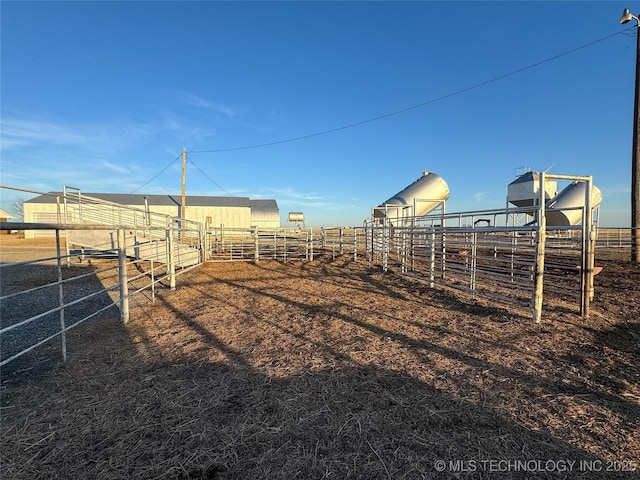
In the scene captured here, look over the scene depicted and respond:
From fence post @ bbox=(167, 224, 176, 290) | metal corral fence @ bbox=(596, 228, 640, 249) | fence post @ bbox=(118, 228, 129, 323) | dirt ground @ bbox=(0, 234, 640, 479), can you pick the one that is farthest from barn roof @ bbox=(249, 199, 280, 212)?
dirt ground @ bbox=(0, 234, 640, 479)

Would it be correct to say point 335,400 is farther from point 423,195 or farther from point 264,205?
point 264,205

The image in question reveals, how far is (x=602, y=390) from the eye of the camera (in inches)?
109

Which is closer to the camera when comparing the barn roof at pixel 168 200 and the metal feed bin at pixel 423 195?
the metal feed bin at pixel 423 195

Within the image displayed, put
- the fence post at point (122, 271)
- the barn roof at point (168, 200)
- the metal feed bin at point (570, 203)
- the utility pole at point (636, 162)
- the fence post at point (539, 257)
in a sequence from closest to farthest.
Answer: the fence post at point (539, 257)
the fence post at point (122, 271)
the utility pole at point (636, 162)
the metal feed bin at point (570, 203)
the barn roof at point (168, 200)

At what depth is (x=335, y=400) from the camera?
104 inches

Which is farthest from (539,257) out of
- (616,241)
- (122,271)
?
(616,241)

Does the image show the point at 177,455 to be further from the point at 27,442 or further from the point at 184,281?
the point at 184,281

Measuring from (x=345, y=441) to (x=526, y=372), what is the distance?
83.1 inches

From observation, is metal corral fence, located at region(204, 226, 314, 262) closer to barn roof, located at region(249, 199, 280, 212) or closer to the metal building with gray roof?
the metal building with gray roof

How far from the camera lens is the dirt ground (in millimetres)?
1969

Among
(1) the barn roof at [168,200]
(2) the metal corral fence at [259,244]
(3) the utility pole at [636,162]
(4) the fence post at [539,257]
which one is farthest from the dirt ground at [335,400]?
(1) the barn roof at [168,200]

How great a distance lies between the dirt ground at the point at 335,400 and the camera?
1.97m

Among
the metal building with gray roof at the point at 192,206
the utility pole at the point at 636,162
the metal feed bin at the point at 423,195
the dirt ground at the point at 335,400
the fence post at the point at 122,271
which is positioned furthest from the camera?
the metal building with gray roof at the point at 192,206

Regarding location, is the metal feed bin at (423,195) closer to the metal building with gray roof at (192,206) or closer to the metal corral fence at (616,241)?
the metal corral fence at (616,241)
